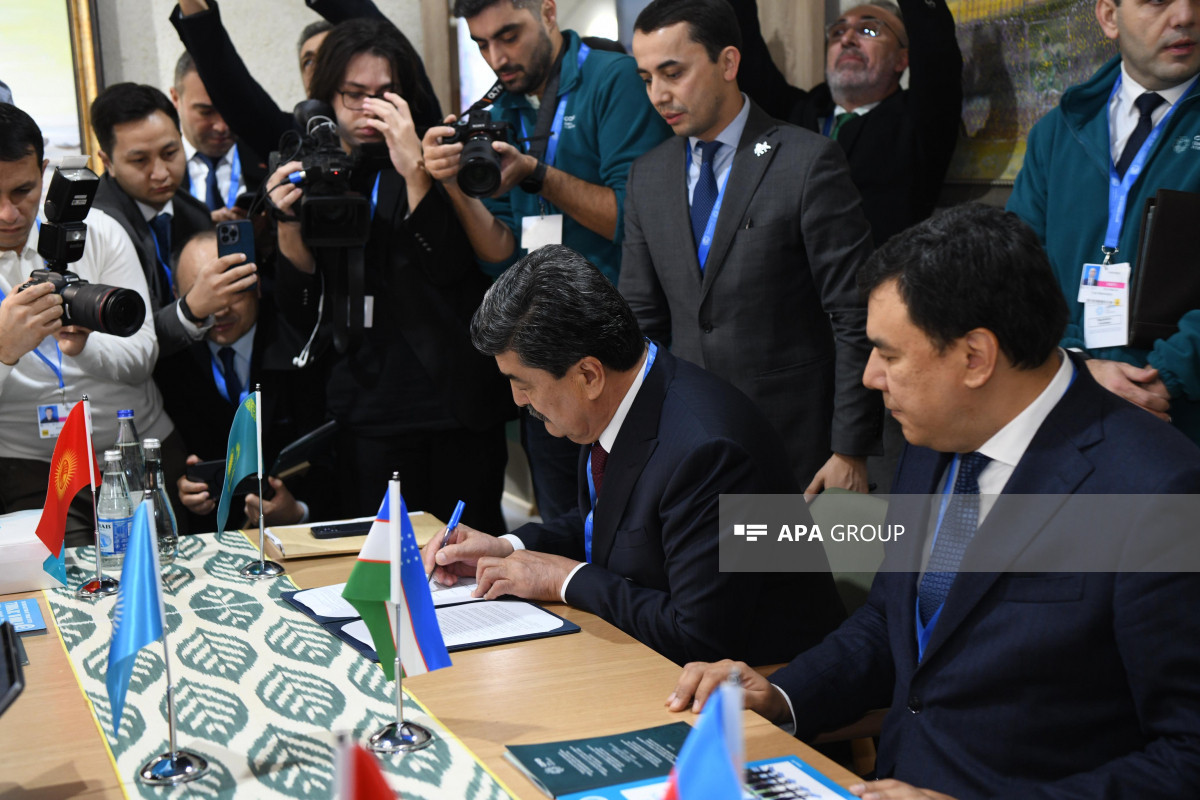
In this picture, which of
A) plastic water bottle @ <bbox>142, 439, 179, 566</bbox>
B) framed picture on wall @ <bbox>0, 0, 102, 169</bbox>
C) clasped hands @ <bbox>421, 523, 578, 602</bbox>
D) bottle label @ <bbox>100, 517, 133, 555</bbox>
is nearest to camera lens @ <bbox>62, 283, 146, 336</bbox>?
plastic water bottle @ <bbox>142, 439, 179, 566</bbox>

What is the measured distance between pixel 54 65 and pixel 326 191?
9.04 ft

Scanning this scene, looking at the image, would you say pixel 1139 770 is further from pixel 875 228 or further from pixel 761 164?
pixel 875 228

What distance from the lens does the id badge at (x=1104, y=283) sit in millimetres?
2201

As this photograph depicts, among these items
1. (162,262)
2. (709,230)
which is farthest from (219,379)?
(709,230)

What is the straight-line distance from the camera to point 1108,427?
1380 millimetres

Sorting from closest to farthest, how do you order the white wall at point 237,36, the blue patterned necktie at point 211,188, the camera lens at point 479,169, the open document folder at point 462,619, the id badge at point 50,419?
the open document folder at point 462,619 < the id badge at point 50,419 < the camera lens at point 479,169 < the blue patterned necktie at point 211,188 < the white wall at point 237,36

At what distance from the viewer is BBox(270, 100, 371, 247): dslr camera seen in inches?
114

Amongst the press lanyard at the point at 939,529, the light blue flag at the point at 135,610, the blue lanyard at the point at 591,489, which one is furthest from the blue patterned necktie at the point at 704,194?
the light blue flag at the point at 135,610

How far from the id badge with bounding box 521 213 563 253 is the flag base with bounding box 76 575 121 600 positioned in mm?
1466

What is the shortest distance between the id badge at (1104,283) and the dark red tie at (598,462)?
106 cm

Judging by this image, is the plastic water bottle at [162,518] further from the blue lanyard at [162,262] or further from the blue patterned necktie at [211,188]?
the blue patterned necktie at [211,188]

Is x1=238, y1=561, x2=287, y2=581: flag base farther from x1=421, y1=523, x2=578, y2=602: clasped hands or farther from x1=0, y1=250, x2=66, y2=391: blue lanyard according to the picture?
x1=0, y1=250, x2=66, y2=391: blue lanyard

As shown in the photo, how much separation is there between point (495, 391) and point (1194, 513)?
212cm

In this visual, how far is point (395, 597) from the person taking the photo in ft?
4.67
